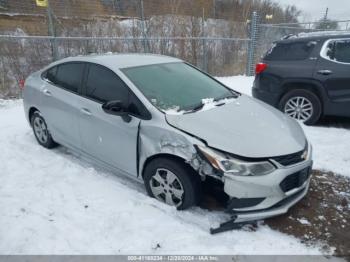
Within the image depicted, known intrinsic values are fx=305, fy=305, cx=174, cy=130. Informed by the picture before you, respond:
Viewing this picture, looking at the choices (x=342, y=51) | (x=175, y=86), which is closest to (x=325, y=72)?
(x=342, y=51)

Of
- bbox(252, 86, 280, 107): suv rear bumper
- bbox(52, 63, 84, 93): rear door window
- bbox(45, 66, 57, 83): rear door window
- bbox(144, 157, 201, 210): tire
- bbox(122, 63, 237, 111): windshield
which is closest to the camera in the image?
bbox(144, 157, 201, 210): tire

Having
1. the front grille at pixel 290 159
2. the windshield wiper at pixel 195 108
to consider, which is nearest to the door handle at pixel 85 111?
the windshield wiper at pixel 195 108

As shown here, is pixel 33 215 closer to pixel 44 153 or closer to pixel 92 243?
pixel 92 243

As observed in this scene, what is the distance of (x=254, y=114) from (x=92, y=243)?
217 centimetres

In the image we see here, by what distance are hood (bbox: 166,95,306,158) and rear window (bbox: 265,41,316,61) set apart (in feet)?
9.23

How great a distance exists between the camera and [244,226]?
117 inches

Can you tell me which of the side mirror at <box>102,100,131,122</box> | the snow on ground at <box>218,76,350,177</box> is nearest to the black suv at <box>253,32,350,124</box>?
the snow on ground at <box>218,76,350,177</box>

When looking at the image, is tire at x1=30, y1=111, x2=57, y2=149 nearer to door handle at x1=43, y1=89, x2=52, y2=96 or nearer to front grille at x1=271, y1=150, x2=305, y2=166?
door handle at x1=43, y1=89, x2=52, y2=96

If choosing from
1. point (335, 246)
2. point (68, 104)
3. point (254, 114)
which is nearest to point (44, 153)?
point (68, 104)

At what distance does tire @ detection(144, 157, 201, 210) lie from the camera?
2.95 metres

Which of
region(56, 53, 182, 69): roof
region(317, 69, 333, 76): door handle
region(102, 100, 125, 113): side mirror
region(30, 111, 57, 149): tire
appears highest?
region(56, 53, 182, 69): roof

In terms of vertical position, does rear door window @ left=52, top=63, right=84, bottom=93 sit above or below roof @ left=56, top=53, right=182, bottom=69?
below

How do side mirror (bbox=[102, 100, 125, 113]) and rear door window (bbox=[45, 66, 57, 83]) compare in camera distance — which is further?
rear door window (bbox=[45, 66, 57, 83])

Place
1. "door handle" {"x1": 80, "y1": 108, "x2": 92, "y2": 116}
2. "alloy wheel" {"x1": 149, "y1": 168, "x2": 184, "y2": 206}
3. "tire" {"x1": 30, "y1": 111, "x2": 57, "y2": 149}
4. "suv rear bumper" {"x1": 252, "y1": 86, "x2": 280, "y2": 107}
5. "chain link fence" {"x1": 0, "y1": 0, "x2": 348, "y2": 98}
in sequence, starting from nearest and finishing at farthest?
"alloy wheel" {"x1": 149, "y1": 168, "x2": 184, "y2": 206} < "door handle" {"x1": 80, "y1": 108, "x2": 92, "y2": 116} < "tire" {"x1": 30, "y1": 111, "x2": 57, "y2": 149} < "suv rear bumper" {"x1": 252, "y1": 86, "x2": 280, "y2": 107} < "chain link fence" {"x1": 0, "y1": 0, "x2": 348, "y2": 98}
